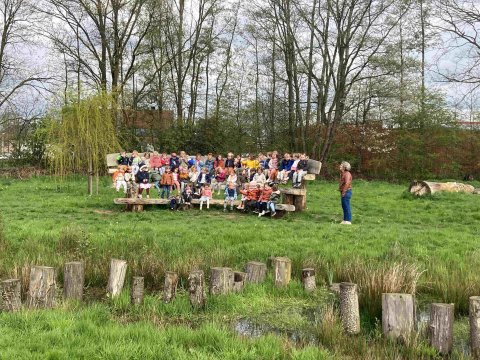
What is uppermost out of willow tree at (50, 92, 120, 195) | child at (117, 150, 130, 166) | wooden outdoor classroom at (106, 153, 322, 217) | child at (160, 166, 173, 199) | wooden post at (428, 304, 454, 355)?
willow tree at (50, 92, 120, 195)

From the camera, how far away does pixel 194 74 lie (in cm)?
3155

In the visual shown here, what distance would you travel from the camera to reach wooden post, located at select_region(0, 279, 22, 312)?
504 centimetres

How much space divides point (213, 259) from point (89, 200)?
28.7 feet

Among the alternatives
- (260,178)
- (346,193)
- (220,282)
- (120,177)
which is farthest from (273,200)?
(220,282)

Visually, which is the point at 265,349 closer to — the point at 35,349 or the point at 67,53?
the point at 35,349

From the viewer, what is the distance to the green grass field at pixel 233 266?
4246 mm

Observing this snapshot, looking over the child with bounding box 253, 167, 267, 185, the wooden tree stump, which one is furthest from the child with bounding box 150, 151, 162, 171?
the wooden tree stump

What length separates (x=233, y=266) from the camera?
7191mm

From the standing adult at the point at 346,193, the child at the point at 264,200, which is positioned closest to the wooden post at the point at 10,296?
the standing adult at the point at 346,193

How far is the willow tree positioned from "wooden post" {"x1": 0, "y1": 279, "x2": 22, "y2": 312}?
39.3 ft

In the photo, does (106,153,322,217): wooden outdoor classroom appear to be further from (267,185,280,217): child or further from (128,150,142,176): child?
(128,150,142,176): child

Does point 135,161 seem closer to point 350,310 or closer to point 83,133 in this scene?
point 83,133

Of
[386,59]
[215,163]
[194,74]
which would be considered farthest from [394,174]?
[194,74]

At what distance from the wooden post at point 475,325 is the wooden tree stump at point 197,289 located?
110 inches
